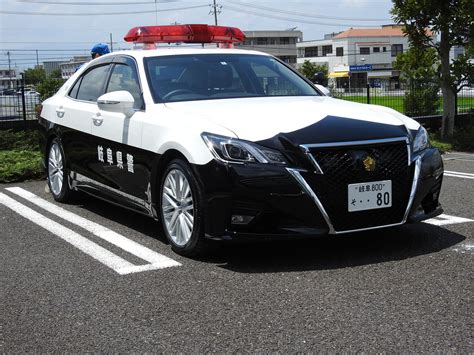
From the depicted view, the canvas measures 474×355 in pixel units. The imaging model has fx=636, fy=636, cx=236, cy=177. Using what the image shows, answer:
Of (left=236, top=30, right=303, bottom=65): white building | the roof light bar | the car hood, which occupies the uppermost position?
(left=236, top=30, right=303, bottom=65): white building

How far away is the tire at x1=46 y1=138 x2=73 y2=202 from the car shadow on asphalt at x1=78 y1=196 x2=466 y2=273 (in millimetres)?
1716

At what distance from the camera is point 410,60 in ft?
45.6

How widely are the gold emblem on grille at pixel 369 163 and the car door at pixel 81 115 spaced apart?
2680 mm

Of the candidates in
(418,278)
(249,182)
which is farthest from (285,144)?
(418,278)

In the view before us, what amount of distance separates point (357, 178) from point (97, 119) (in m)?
2.58

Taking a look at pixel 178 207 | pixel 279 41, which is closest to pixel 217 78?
pixel 178 207

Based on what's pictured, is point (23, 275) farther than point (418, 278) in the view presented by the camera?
Yes

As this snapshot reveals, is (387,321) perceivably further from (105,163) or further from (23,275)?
(105,163)

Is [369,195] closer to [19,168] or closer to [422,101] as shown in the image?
[19,168]

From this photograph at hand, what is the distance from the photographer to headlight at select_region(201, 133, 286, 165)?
13.4 feet

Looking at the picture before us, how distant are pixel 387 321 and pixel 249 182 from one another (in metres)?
1.27

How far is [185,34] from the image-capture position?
7.28m

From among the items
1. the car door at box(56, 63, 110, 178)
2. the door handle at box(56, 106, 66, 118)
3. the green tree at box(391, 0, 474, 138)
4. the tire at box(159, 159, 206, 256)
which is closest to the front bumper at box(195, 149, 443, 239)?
the tire at box(159, 159, 206, 256)

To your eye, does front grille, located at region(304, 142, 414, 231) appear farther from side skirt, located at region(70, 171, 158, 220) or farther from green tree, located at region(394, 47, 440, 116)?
green tree, located at region(394, 47, 440, 116)
